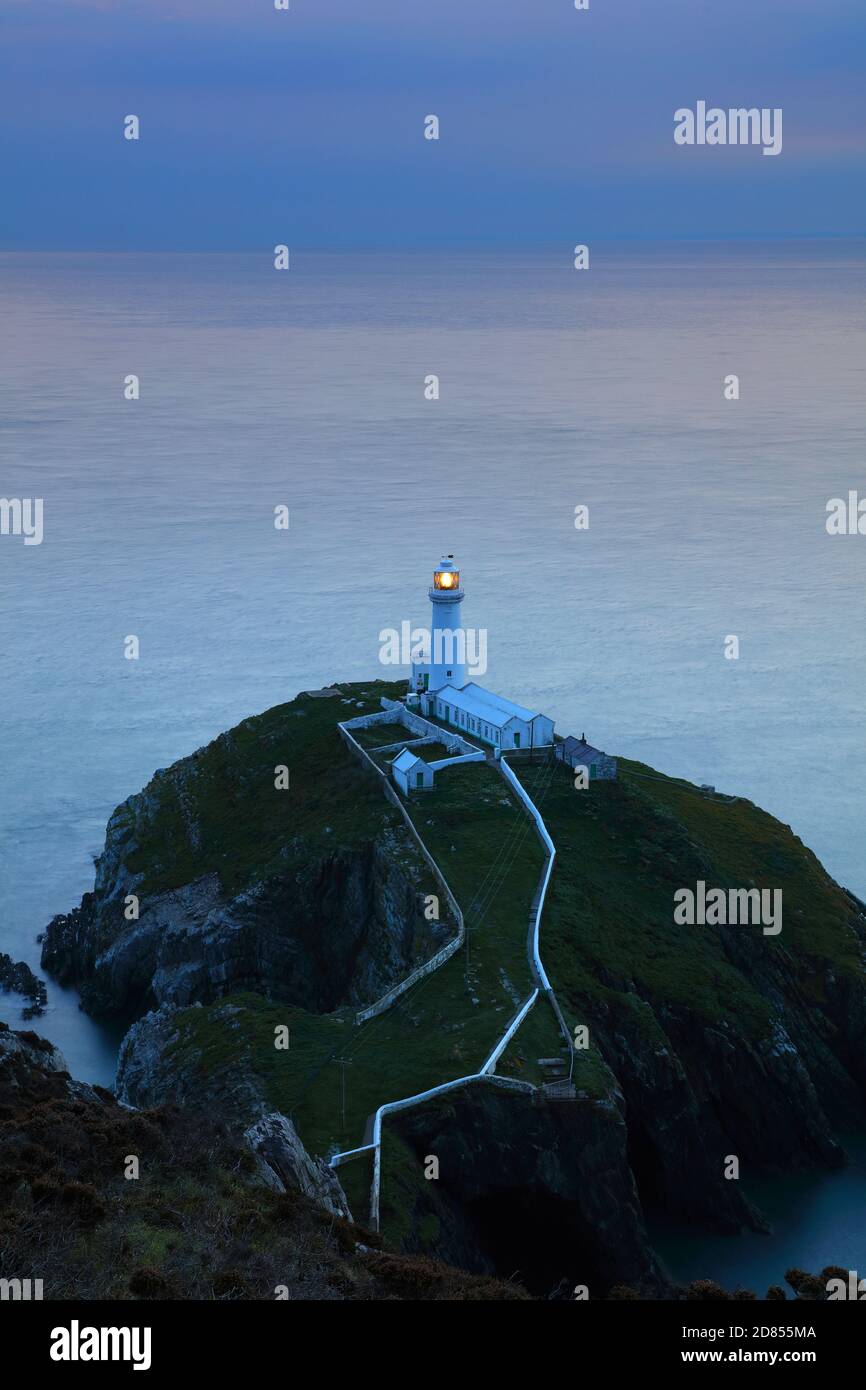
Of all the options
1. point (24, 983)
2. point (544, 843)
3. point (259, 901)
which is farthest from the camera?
point (24, 983)

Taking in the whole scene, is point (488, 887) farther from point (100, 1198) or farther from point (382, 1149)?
point (100, 1198)

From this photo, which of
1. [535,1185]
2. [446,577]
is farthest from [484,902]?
[446,577]

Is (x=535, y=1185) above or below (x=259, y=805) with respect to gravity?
below

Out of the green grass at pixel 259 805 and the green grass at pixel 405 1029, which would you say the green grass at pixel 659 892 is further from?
the green grass at pixel 259 805

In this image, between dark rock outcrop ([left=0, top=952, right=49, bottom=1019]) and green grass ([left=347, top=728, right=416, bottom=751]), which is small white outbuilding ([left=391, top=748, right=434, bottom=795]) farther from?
dark rock outcrop ([left=0, top=952, right=49, bottom=1019])

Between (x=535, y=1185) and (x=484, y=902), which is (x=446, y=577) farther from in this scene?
(x=535, y=1185)

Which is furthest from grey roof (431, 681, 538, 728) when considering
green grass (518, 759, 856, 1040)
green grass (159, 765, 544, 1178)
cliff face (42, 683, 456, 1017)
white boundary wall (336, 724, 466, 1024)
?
green grass (159, 765, 544, 1178)
